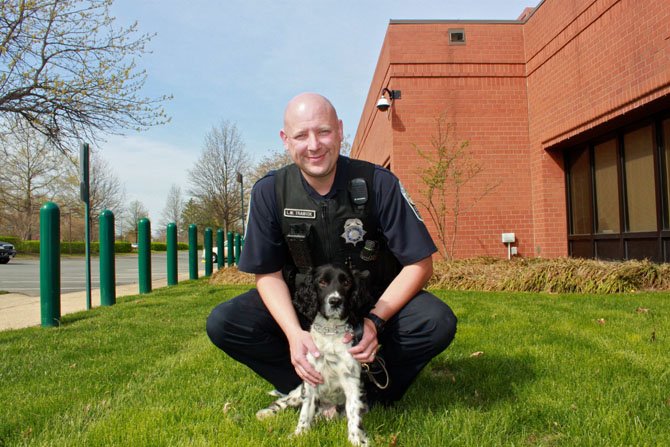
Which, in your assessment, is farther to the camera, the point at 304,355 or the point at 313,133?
the point at 313,133

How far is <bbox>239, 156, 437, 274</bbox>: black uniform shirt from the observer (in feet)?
9.64

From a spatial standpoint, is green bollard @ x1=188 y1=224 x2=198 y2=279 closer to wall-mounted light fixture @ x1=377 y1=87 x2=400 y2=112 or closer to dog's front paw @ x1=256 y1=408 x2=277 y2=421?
wall-mounted light fixture @ x1=377 y1=87 x2=400 y2=112

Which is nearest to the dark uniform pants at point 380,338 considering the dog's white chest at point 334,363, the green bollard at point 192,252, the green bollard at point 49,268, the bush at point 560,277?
the dog's white chest at point 334,363

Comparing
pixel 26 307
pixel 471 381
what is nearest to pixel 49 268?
pixel 26 307

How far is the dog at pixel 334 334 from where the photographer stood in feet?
8.81

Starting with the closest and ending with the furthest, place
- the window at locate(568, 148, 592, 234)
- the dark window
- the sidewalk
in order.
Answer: the sidewalk < the dark window < the window at locate(568, 148, 592, 234)

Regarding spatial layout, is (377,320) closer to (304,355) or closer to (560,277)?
(304,355)

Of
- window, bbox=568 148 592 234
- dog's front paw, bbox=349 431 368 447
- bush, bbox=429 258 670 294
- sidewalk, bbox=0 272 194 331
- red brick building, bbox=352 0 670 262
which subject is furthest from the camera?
window, bbox=568 148 592 234

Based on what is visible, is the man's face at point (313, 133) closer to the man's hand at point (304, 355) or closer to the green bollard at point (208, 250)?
the man's hand at point (304, 355)

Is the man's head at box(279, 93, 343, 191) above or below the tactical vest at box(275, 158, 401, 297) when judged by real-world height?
above

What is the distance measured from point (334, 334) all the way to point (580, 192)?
10235 mm

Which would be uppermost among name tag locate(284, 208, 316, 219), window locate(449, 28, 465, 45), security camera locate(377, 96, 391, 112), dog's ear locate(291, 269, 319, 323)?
window locate(449, 28, 465, 45)

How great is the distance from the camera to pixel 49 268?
6277mm

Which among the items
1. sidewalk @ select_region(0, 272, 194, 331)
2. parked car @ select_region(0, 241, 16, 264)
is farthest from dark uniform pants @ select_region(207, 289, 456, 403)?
parked car @ select_region(0, 241, 16, 264)
